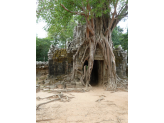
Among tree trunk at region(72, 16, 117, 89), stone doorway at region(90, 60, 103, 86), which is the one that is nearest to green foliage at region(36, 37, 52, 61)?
stone doorway at region(90, 60, 103, 86)

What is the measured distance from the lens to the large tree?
5523 millimetres

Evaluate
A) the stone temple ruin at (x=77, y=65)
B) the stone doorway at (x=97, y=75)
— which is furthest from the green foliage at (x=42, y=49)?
the stone doorway at (x=97, y=75)

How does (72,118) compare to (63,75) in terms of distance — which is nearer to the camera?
(72,118)

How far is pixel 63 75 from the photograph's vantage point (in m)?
9.16

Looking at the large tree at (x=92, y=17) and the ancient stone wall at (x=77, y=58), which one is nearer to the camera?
the large tree at (x=92, y=17)

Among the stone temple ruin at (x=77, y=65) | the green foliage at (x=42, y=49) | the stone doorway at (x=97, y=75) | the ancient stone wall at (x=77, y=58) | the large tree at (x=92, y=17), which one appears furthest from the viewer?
the green foliage at (x=42, y=49)

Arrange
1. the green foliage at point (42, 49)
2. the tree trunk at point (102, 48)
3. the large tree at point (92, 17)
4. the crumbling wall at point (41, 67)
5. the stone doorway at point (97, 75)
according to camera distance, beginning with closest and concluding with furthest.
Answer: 1. the large tree at point (92, 17)
2. the tree trunk at point (102, 48)
3. the stone doorway at point (97, 75)
4. the crumbling wall at point (41, 67)
5. the green foliage at point (42, 49)

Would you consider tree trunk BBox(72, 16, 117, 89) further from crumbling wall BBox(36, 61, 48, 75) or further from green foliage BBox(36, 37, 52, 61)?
green foliage BBox(36, 37, 52, 61)

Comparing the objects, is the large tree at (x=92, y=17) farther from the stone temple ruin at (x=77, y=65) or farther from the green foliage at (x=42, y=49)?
the green foliage at (x=42, y=49)

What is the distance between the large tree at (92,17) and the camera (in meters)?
5.52

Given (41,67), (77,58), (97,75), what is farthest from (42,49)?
(97,75)
